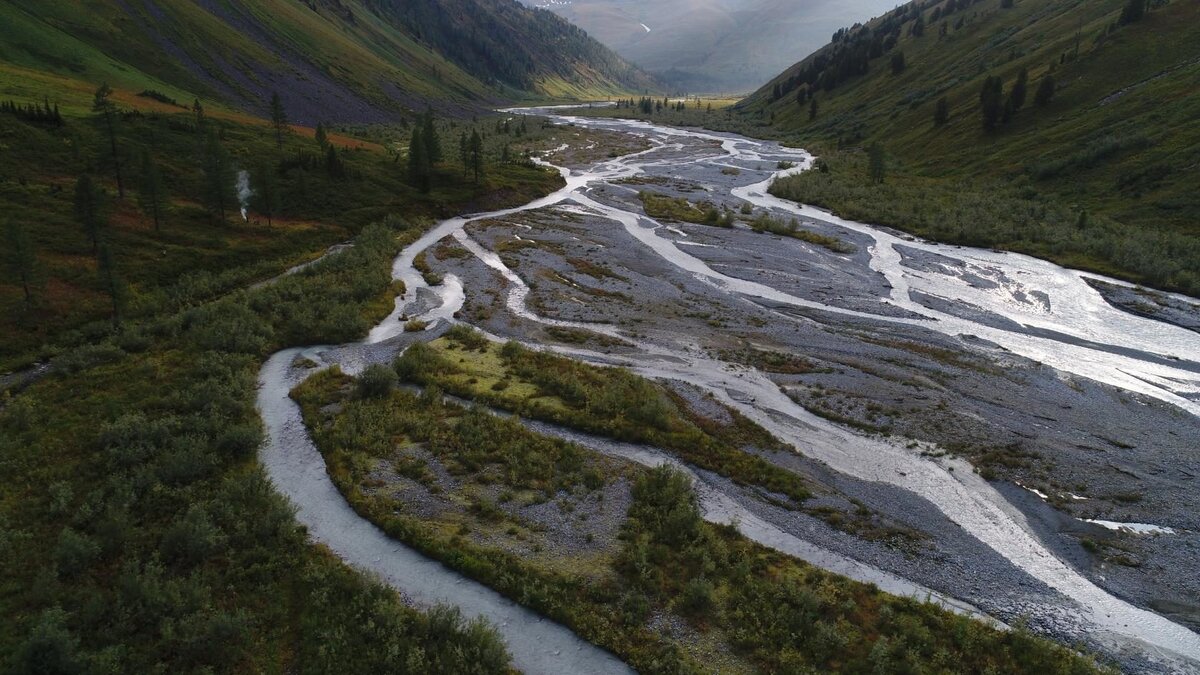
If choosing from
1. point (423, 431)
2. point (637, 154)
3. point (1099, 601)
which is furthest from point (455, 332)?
point (637, 154)

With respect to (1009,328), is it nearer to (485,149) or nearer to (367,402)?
(367,402)

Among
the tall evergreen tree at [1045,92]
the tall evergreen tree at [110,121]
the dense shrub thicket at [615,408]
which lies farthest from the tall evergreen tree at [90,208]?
the tall evergreen tree at [1045,92]

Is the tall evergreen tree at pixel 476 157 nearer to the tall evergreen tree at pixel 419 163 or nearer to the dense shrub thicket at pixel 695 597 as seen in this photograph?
the tall evergreen tree at pixel 419 163

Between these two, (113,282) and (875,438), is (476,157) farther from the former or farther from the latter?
(875,438)

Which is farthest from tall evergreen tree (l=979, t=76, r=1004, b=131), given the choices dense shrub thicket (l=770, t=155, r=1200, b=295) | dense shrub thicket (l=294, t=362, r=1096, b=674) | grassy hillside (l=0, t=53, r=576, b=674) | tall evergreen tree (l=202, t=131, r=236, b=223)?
tall evergreen tree (l=202, t=131, r=236, b=223)

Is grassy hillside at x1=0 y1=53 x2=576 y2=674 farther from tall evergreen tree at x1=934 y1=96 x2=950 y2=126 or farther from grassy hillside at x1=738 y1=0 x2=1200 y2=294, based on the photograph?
tall evergreen tree at x1=934 y1=96 x2=950 y2=126

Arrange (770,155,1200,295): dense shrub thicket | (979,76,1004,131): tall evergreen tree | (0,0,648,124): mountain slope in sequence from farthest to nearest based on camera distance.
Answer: (979,76,1004,131): tall evergreen tree < (0,0,648,124): mountain slope < (770,155,1200,295): dense shrub thicket
